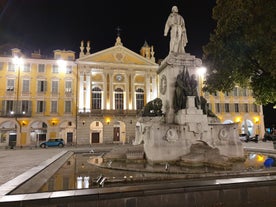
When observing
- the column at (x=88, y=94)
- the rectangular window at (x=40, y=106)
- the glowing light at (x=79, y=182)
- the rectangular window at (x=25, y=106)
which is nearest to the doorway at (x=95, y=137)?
the column at (x=88, y=94)

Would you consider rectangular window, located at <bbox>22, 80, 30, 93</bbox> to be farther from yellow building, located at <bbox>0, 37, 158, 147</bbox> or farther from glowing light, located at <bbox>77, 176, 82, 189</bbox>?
glowing light, located at <bbox>77, 176, 82, 189</bbox>

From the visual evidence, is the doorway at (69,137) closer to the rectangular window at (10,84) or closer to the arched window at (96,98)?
the arched window at (96,98)

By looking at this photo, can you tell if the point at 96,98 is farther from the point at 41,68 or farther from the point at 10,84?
the point at 10,84

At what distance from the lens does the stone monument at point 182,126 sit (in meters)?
8.41

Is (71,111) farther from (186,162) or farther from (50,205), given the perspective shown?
(50,205)

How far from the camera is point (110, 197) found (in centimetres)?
413

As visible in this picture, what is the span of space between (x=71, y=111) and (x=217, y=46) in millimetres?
29253

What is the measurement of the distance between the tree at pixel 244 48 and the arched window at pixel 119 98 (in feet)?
83.8

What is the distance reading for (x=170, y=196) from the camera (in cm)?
435

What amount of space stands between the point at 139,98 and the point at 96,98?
795 cm

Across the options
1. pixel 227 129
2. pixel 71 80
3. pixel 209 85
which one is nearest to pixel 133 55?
pixel 71 80

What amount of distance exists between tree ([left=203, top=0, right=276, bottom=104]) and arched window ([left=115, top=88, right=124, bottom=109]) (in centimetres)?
2555

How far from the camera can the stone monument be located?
8.41 m

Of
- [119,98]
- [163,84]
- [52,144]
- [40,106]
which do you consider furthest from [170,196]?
[40,106]
